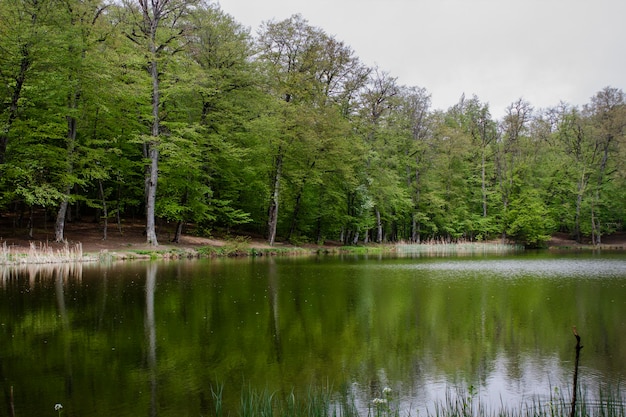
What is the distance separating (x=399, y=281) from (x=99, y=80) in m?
19.3

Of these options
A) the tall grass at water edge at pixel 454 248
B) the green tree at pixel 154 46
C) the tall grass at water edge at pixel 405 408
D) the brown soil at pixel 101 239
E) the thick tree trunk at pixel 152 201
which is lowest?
the tall grass at water edge at pixel 405 408

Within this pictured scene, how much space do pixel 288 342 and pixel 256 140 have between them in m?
28.3

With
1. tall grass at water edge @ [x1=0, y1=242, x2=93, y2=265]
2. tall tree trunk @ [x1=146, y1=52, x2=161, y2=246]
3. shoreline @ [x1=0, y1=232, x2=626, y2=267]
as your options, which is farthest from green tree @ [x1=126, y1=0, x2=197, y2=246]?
tall grass at water edge @ [x1=0, y1=242, x2=93, y2=265]

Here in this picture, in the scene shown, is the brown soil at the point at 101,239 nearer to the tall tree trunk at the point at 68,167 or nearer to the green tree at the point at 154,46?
the tall tree trunk at the point at 68,167

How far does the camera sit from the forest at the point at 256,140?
77.8 feet

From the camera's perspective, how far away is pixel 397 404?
207 inches

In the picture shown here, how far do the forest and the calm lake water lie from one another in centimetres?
1225

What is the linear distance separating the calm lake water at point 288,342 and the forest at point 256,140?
40.2 ft

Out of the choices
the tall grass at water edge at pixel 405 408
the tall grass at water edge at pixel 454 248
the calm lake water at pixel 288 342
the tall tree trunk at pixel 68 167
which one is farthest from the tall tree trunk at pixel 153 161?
the tall grass at water edge at pixel 405 408

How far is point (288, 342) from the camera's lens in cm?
793

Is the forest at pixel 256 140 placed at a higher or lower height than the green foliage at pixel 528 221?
higher

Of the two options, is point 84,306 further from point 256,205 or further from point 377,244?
point 377,244

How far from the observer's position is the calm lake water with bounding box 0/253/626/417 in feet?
18.4

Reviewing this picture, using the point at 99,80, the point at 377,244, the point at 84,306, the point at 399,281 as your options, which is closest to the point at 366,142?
the point at 377,244
